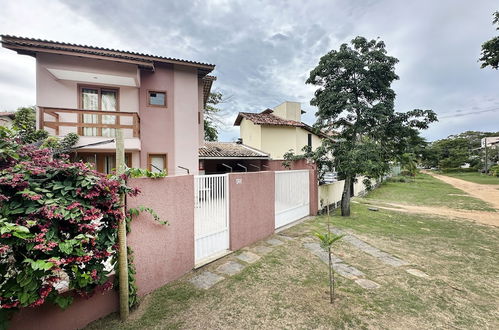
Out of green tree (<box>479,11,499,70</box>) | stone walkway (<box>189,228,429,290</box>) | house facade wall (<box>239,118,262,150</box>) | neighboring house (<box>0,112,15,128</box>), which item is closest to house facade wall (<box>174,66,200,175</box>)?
neighboring house (<box>0,112,15,128</box>)

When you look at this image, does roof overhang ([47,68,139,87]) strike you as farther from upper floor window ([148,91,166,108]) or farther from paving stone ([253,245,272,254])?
paving stone ([253,245,272,254])

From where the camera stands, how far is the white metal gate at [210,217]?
4980mm

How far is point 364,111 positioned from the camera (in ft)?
29.5

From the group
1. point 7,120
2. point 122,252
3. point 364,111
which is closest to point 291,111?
point 364,111

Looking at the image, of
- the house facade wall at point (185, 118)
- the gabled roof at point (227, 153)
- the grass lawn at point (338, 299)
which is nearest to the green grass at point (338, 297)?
the grass lawn at point (338, 299)

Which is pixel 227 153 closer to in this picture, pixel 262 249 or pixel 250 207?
pixel 250 207

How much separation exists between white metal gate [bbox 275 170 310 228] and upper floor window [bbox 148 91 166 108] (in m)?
7.37

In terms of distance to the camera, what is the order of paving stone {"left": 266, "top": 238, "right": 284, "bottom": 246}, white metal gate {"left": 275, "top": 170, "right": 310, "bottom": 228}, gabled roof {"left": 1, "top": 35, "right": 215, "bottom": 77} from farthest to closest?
gabled roof {"left": 1, "top": 35, "right": 215, "bottom": 77}, white metal gate {"left": 275, "top": 170, "right": 310, "bottom": 228}, paving stone {"left": 266, "top": 238, "right": 284, "bottom": 246}

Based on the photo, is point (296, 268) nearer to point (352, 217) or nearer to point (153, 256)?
point (153, 256)

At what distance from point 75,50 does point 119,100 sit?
7.89 ft

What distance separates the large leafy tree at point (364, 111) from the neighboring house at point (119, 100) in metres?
6.48

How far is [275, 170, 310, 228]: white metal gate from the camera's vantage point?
797cm

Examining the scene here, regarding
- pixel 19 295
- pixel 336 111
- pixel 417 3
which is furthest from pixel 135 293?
pixel 417 3

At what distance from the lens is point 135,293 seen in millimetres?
3531
